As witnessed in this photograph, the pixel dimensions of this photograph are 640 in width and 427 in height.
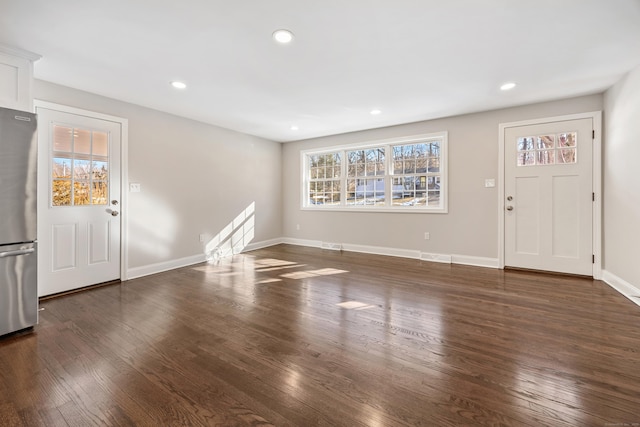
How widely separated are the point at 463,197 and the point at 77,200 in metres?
5.52

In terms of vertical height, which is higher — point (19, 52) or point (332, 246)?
point (19, 52)

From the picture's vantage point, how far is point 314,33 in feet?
7.62

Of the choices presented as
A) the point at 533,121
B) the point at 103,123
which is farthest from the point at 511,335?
the point at 103,123

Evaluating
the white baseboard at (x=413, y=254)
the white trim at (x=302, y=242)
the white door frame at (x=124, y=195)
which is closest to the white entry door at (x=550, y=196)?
the white baseboard at (x=413, y=254)

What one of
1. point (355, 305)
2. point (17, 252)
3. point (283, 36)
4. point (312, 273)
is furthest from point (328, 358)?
point (17, 252)

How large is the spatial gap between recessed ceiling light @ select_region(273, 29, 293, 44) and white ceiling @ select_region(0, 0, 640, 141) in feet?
0.21

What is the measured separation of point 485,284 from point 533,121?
2544 mm

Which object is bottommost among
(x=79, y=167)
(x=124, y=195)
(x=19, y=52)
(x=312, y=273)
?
(x=312, y=273)

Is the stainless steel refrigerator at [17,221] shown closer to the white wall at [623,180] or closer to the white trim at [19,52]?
the white trim at [19,52]

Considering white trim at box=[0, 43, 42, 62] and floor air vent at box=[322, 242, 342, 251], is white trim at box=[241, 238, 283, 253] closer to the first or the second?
floor air vent at box=[322, 242, 342, 251]

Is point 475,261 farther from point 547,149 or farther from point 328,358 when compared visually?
point 328,358

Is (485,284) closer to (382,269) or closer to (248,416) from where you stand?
(382,269)

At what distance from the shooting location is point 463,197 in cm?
469

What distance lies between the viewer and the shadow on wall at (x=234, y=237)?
5151 millimetres
